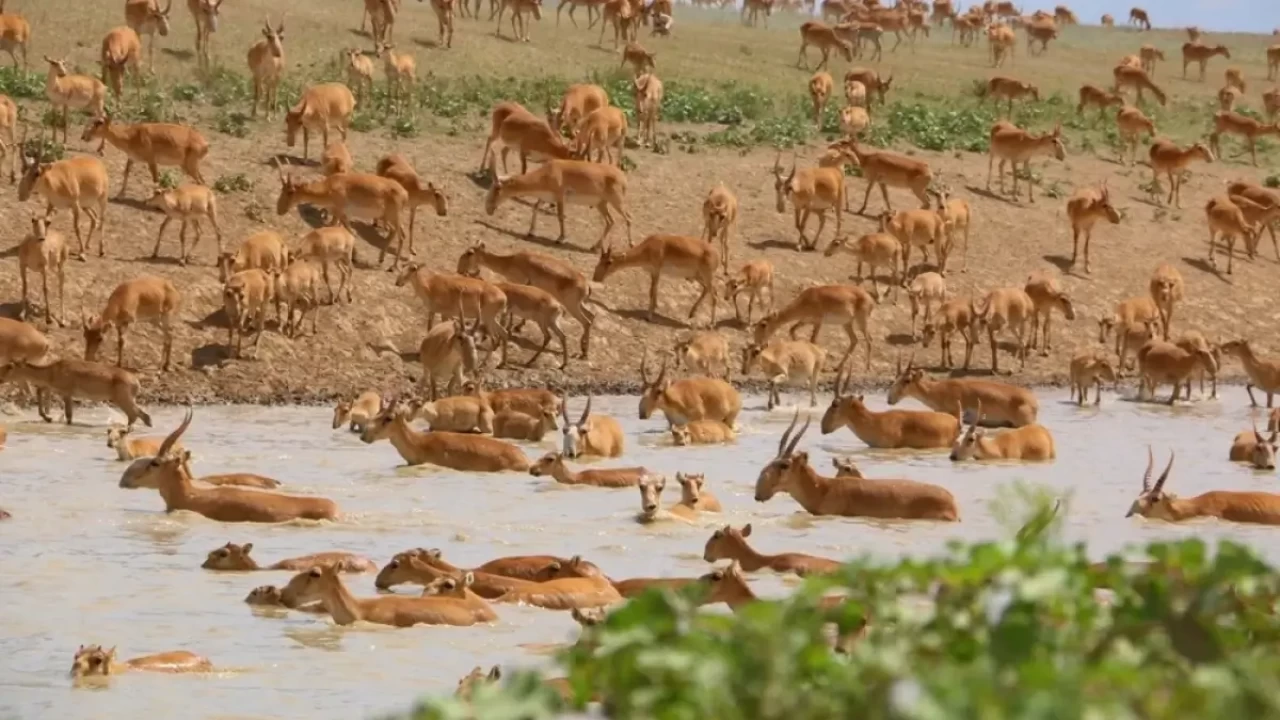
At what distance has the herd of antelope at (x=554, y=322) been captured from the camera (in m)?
12.7

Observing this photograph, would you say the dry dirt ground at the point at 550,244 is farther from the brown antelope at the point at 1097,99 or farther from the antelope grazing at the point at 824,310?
the brown antelope at the point at 1097,99

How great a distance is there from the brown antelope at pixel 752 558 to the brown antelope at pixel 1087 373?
32.8 ft

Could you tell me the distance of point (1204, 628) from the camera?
4.35 m

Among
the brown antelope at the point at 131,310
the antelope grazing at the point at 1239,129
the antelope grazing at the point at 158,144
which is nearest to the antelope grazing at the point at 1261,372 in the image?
the brown antelope at the point at 131,310

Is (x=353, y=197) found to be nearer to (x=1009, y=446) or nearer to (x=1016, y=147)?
(x=1009, y=446)

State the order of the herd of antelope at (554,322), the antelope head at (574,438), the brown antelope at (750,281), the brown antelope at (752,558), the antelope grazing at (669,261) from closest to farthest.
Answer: the brown antelope at (752,558) → the herd of antelope at (554,322) → the antelope head at (574,438) → the antelope grazing at (669,261) → the brown antelope at (750,281)

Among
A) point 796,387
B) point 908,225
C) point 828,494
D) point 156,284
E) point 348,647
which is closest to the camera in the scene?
point 348,647

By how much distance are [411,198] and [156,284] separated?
4799 millimetres

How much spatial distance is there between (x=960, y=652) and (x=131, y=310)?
15.7m

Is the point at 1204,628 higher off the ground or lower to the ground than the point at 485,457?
higher

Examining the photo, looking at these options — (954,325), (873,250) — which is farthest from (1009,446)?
(873,250)

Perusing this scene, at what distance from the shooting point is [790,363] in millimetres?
21312

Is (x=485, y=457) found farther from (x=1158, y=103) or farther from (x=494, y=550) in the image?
(x=1158, y=103)

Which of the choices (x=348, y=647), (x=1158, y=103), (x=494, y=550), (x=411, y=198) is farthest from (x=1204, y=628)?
(x=1158, y=103)
